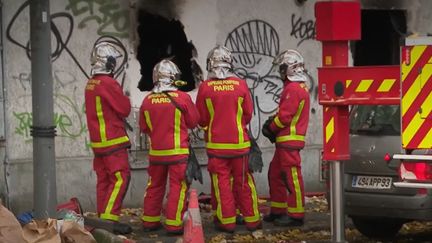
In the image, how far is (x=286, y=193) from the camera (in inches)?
427

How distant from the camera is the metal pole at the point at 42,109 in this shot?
26.3 feet

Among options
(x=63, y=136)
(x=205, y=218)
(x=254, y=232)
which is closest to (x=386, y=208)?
(x=254, y=232)

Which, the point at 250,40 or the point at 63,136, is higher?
the point at 250,40

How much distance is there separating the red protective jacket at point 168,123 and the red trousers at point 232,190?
1.51 feet

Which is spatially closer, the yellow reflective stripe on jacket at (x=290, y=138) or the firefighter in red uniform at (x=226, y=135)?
the firefighter in red uniform at (x=226, y=135)

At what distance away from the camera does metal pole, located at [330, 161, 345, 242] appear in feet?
23.1

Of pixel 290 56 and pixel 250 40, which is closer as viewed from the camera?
pixel 290 56

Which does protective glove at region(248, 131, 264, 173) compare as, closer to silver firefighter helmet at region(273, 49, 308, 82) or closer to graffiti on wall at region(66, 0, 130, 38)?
silver firefighter helmet at region(273, 49, 308, 82)

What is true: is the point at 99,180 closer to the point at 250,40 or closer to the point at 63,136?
the point at 63,136

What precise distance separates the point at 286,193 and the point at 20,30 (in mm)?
3749

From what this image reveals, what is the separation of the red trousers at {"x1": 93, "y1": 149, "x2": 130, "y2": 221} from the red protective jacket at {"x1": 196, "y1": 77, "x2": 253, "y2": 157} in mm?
983

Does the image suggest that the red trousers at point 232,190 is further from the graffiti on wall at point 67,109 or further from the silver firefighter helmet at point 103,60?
the graffiti on wall at point 67,109

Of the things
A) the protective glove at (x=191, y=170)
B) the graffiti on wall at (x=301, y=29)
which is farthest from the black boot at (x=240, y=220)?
the graffiti on wall at (x=301, y=29)

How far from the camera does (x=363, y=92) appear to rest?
6977 mm
